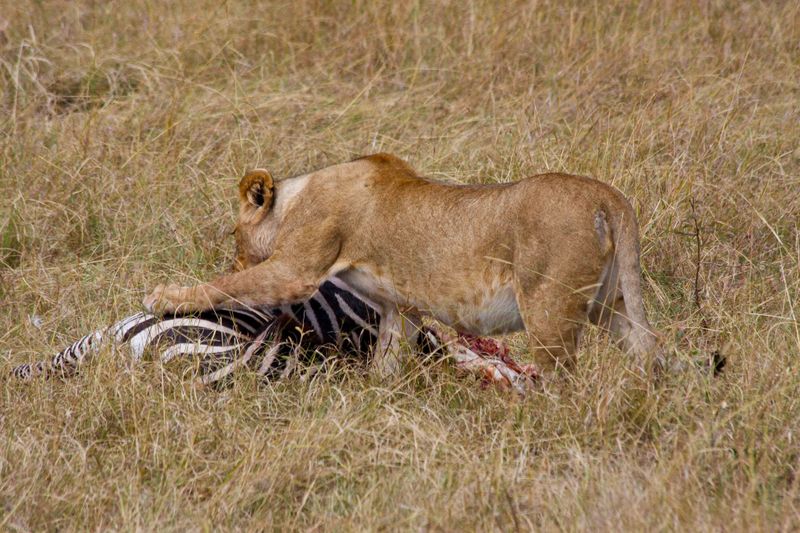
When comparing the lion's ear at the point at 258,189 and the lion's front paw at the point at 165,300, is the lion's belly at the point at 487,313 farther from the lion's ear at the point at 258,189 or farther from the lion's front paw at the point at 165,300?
the lion's front paw at the point at 165,300

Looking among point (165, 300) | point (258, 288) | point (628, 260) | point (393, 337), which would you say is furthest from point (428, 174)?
point (628, 260)

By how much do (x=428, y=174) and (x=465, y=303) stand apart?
1.88m

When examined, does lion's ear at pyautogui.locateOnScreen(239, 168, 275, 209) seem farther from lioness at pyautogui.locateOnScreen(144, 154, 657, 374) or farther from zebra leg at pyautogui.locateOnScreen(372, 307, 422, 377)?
zebra leg at pyautogui.locateOnScreen(372, 307, 422, 377)

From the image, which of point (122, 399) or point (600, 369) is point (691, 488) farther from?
point (122, 399)

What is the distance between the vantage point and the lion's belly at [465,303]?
4270 millimetres

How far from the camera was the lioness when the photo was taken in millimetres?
4066

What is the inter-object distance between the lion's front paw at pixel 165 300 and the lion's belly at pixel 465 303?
1.95ft

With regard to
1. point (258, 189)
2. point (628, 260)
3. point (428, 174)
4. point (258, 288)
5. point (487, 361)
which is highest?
point (628, 260)

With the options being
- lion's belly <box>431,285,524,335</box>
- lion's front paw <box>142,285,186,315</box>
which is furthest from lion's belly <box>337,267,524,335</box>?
lion's front paw <box>142,285,186,315</box>

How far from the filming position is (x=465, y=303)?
171 inches

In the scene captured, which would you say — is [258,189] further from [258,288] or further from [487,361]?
[487,361]

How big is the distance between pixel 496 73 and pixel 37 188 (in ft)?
8.62

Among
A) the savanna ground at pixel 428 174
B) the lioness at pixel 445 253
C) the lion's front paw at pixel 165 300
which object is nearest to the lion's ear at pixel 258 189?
the lioness at pixel 445 253

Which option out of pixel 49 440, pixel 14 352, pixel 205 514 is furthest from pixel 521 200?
pixel 14 352
